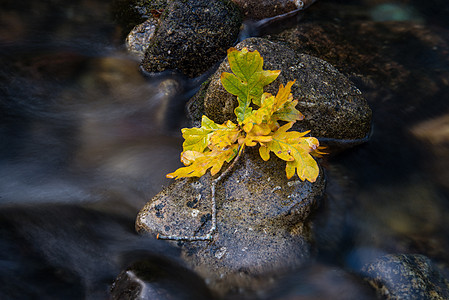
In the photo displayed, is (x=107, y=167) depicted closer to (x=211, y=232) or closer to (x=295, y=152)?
(x=211, y=232)

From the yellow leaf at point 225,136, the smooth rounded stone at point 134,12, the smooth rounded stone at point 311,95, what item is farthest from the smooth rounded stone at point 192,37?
the yellow leaf at point 225,136

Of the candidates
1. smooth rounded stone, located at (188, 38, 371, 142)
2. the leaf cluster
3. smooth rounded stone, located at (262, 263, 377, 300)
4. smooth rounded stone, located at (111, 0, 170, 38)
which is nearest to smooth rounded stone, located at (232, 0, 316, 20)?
smooth rounded stone, located at (111, 0, 170, 38)

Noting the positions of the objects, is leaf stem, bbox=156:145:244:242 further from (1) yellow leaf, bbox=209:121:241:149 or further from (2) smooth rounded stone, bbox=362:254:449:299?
(2) smooth rounded stone, bbox=362:254:449:299

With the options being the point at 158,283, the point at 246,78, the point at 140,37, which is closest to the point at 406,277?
the point at 158,283

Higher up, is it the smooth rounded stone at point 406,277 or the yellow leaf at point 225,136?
the yellow leaf at point 225,136

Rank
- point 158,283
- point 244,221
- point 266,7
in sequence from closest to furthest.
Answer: point 158,283, point 244,221, point 266,7

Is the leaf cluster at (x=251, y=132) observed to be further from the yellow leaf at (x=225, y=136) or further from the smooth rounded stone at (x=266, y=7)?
the smooth rounded stone at (x=266, y=7)
